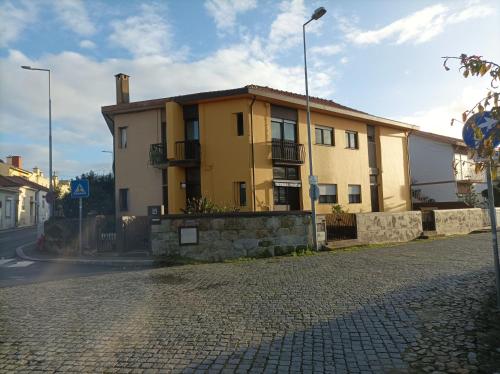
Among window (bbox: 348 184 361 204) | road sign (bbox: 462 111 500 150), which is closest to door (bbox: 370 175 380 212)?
window (bbox: 348 184 361 204)

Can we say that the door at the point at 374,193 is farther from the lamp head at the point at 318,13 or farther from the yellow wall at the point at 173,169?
the lamp head at the point at 318,13

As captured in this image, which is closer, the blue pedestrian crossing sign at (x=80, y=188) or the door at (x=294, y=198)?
the blue pedestrian crossing sign at (x=80, y=188)

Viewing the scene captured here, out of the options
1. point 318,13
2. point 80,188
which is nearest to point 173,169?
point 80,188

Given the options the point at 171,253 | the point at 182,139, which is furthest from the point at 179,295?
the point at 182,139

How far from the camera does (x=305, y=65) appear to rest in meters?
16.3

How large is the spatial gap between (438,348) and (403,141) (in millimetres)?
26212

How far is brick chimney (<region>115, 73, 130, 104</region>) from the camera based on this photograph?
23562mm

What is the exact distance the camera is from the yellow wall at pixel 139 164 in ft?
70.6

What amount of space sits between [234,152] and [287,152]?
9.50 feet

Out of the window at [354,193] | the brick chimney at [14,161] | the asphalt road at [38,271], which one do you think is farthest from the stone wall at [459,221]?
the brick chimney at [14,161]

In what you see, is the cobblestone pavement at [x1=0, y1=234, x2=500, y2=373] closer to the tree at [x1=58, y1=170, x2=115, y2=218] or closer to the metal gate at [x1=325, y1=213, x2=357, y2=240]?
the metal gate at [x1=325, y1=213, x2=357, y2=240]

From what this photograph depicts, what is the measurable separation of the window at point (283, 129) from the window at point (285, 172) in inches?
60.6

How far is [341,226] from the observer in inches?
633

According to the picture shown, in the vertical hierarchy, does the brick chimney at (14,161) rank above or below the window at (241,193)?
above
